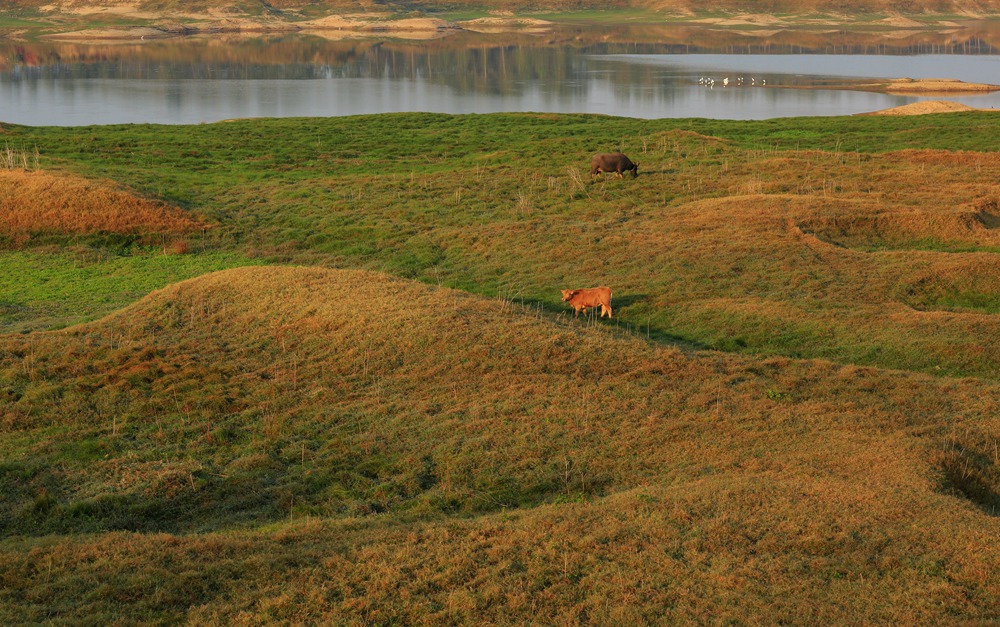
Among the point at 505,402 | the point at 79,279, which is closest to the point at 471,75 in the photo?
the point at 79,279

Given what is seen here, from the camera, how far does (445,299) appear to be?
74.9ft

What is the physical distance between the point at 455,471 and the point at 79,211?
A: 25.5 m

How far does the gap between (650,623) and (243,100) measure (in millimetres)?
86083

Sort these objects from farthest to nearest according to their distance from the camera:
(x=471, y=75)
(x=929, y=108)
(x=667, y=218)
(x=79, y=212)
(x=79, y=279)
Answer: (x=471, y=75) → (x=929, y=108) → (x=79, y=212) → (x=667, y=218) → (x=79, y=279)

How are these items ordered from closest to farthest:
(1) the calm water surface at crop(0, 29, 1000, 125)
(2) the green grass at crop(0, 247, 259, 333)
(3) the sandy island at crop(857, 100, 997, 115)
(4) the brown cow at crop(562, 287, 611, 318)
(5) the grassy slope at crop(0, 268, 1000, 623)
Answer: (5) the grassy slope at crop(0, 268, 1000, 623), (4) the brown cow at crop(562, 287, 611, 318), (2) the green grass at crop(0, 247, 259, 333), (3) the sandy island at crop(857, 100, 997, 115), (1) the calm water surface at crop(0, 29, 1000, 125)

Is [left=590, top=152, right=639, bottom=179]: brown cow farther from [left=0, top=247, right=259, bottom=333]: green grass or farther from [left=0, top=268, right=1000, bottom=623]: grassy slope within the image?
[left=0, top=268, right=1000, bottom=623]: grassy slope

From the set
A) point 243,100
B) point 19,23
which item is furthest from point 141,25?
point 243,100

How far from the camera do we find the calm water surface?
278ft

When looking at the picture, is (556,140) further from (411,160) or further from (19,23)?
(19,23)

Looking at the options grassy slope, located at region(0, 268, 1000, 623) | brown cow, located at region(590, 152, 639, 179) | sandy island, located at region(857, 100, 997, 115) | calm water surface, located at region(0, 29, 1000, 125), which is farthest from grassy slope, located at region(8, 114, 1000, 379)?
calm water surface, located at region(0, 29, 1000, 125)

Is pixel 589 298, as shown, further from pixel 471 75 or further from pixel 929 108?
pixel 471 75

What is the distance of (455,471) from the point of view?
15.3 metres

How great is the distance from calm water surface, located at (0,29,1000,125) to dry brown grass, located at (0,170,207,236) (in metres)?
39.0

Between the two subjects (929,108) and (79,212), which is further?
(929,108)
